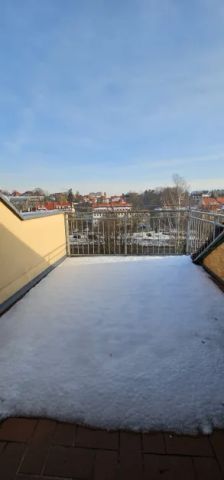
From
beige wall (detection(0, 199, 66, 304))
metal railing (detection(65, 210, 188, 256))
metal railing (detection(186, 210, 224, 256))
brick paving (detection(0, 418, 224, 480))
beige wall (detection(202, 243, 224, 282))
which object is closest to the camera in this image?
brick paving (detection(0, 418, 224, 480))

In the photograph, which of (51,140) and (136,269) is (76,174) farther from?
(136,269)

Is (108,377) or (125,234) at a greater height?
(125,234)

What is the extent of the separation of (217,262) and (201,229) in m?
1.19

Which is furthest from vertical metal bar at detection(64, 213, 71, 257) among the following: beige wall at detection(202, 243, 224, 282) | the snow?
beige wall at detection(202, 243, 224, 282)

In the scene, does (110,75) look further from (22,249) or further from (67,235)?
(22,249)

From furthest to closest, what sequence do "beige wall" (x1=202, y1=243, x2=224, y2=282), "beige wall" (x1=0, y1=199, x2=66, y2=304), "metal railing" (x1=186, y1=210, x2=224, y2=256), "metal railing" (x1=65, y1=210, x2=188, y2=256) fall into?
"metal railing" (x1=65, y1=210, x2=188, y2=256), "metal railing" (x1=186, y1=210, x2=224, y2=256), "beige wall" (x1=202, y1=243, x2=224, y2=282), "beige wall" (x1=0, y1=199, x2=66, y2=304)

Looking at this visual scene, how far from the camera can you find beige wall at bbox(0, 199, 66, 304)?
2951mm

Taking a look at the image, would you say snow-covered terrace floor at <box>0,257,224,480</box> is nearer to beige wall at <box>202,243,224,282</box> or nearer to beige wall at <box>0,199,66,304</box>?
beige wall at <box>0,199,66,304</box>

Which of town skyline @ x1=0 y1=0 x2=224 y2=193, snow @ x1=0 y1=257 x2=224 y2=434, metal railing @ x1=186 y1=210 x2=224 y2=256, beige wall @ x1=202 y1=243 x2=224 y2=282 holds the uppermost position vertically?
town skyline @ x1=0 y1=0 x2=224 y2=193

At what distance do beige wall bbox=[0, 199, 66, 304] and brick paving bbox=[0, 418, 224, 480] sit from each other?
6.01 feet

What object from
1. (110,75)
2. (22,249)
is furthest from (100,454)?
(110,75)

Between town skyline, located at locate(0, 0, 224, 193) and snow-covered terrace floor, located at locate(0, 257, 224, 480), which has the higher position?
town skyline, located at locate(0, 0, 224, 193)

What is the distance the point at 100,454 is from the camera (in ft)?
3.75

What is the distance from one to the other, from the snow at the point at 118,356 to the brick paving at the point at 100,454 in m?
0.07
